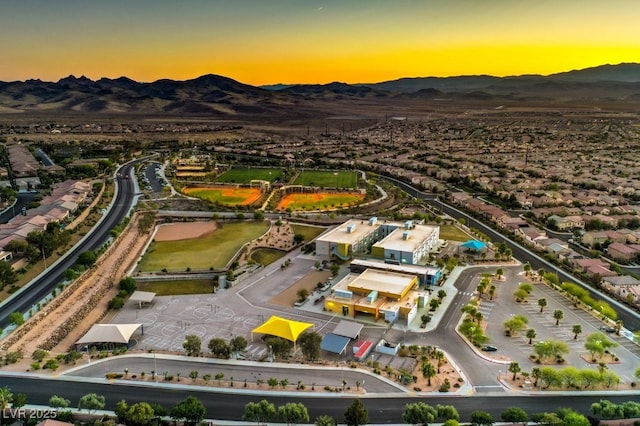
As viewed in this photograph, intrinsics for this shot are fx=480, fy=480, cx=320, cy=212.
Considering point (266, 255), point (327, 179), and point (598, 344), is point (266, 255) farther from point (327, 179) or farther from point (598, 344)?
point (327, 179)

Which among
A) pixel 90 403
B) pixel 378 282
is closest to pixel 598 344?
pixel 378 282

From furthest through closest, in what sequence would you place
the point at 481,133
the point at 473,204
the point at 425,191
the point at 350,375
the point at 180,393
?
the point at 481,133 < the point at 425,191 < the point at 473,204 < the point at 350,375 < the point at 180,393

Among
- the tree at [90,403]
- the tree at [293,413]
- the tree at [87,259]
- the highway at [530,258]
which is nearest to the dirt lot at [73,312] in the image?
the tree at [87,259]

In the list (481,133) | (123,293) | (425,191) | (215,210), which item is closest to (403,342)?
(123,293)

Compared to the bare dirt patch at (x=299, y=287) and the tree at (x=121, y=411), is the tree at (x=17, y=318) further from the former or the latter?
the bare dirt patch at (x=299, y=287)

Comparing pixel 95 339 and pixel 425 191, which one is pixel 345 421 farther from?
pixel 425 191

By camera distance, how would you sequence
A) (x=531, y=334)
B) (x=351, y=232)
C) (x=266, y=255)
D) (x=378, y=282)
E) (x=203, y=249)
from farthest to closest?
1. (x=351, y=232)
2. (x=203, y=249)
3. (x=266, y=255)
4. (x=378, y=282)
5. (x=531, y=334)
